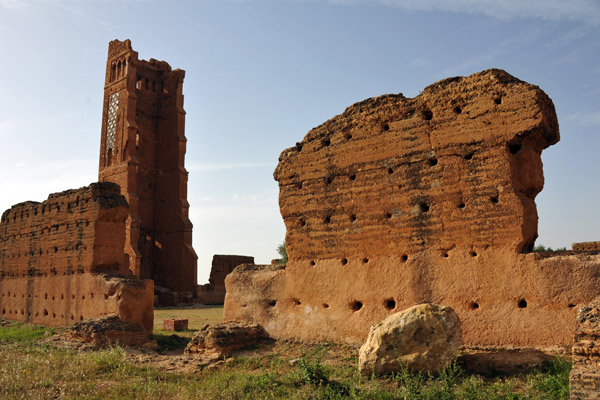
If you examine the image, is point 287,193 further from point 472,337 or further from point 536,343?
point 536,343

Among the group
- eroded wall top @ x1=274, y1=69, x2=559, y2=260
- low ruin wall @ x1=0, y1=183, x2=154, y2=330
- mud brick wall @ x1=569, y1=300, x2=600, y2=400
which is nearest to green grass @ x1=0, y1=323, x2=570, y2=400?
mud brick wall @ x1=569, y1=300, x2=600, y2=400

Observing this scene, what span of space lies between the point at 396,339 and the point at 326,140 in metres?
3.79

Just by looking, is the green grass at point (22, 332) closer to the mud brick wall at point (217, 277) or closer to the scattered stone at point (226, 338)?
the scattered stone at point (226, 338)

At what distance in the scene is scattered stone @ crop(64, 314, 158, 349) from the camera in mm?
9555

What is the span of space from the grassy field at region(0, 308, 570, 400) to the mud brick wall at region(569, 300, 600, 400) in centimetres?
28

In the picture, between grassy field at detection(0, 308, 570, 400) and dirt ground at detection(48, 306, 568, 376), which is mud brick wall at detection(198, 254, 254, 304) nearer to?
dirt ground at detection(48, 306, 568, 376)

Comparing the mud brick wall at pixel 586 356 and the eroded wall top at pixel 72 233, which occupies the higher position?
the eroded wall top at pixel 72 233

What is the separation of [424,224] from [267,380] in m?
3.05

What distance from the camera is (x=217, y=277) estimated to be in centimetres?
2670

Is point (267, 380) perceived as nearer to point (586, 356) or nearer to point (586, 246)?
point (586, 356)

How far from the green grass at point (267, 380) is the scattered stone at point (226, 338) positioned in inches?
11.9

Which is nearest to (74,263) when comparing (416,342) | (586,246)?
(416,342)

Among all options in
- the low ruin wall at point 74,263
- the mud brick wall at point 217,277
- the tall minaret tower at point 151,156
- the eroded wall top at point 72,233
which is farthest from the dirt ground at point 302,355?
the tall minaret tower at point 151,156

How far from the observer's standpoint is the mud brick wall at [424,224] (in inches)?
247
